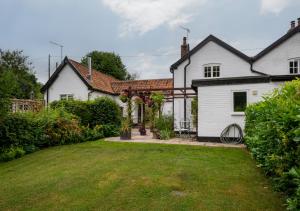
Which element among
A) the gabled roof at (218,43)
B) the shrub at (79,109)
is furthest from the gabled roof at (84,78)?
the gabled roof at (218,43)

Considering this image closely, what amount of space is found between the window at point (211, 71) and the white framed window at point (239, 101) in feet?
16.5

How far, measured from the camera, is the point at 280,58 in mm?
16719

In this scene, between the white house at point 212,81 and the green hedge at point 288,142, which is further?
the white house at point 212,81

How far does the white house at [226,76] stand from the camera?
1261 centimetres

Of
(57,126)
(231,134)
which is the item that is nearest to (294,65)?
(231,134)

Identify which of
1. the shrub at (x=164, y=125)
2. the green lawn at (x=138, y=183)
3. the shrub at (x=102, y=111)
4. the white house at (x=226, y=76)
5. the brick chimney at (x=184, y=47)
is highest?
the brick chimney at (x=184, y=47)

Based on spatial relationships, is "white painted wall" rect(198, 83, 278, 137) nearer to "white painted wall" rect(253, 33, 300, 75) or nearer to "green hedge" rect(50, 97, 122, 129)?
"white painted wall" rect(253, 33, 300, 75)

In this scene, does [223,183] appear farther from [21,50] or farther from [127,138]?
[21,50]

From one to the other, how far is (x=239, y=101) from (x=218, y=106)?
0.99 m

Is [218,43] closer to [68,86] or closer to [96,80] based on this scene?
[96,80]

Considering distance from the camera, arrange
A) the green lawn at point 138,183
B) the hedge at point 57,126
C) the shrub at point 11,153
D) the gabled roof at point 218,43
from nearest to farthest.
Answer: the green lawn at point 138,183, the shrub at point 11,153, the hedge at point 57,126, the gabled roof at point 218,43

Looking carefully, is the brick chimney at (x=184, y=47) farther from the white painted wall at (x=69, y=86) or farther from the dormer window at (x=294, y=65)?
the white painted wall at (x=69, y=86)

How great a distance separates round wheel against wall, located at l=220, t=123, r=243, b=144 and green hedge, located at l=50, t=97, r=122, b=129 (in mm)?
7120

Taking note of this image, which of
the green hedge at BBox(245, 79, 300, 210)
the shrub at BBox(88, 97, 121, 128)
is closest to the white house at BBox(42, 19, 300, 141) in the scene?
the shrub at BBox(88, 97, 121, 128)
